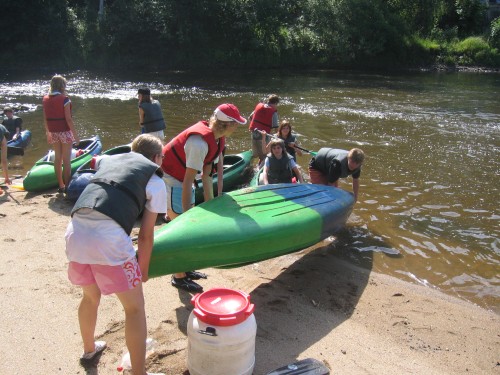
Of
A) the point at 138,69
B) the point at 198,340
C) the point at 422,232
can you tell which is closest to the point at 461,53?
the point at 138,69

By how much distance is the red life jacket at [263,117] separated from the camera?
22.1 feet

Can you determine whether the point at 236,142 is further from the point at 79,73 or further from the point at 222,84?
the point at 79,73

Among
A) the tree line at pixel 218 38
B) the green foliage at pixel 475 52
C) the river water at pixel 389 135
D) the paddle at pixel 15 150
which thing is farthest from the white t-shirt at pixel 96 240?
the green foliage at pixel 475 52

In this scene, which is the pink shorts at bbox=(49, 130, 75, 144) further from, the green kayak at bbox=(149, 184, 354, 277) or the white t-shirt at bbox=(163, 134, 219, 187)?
the white t-shirt at bbox=(163, 134, 219, 187)

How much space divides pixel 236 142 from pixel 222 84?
8748 millimetres

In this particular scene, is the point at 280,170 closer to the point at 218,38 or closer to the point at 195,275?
the point at 195,275

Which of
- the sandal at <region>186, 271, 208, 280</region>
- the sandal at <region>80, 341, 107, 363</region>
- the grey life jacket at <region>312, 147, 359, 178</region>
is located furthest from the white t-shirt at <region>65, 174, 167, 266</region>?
the grey life jacket at <region>312, 147, 359, 178</region>

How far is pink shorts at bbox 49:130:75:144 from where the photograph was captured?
18.8ft

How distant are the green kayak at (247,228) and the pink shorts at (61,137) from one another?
8.38 ft

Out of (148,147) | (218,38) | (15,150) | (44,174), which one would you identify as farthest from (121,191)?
(218,38)

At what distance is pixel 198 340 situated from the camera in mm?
2537

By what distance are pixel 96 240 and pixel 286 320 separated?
5.60 ft

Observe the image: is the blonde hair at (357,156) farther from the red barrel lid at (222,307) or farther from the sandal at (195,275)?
the red barrel lid at (222,307)

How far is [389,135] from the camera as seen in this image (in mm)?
10172
